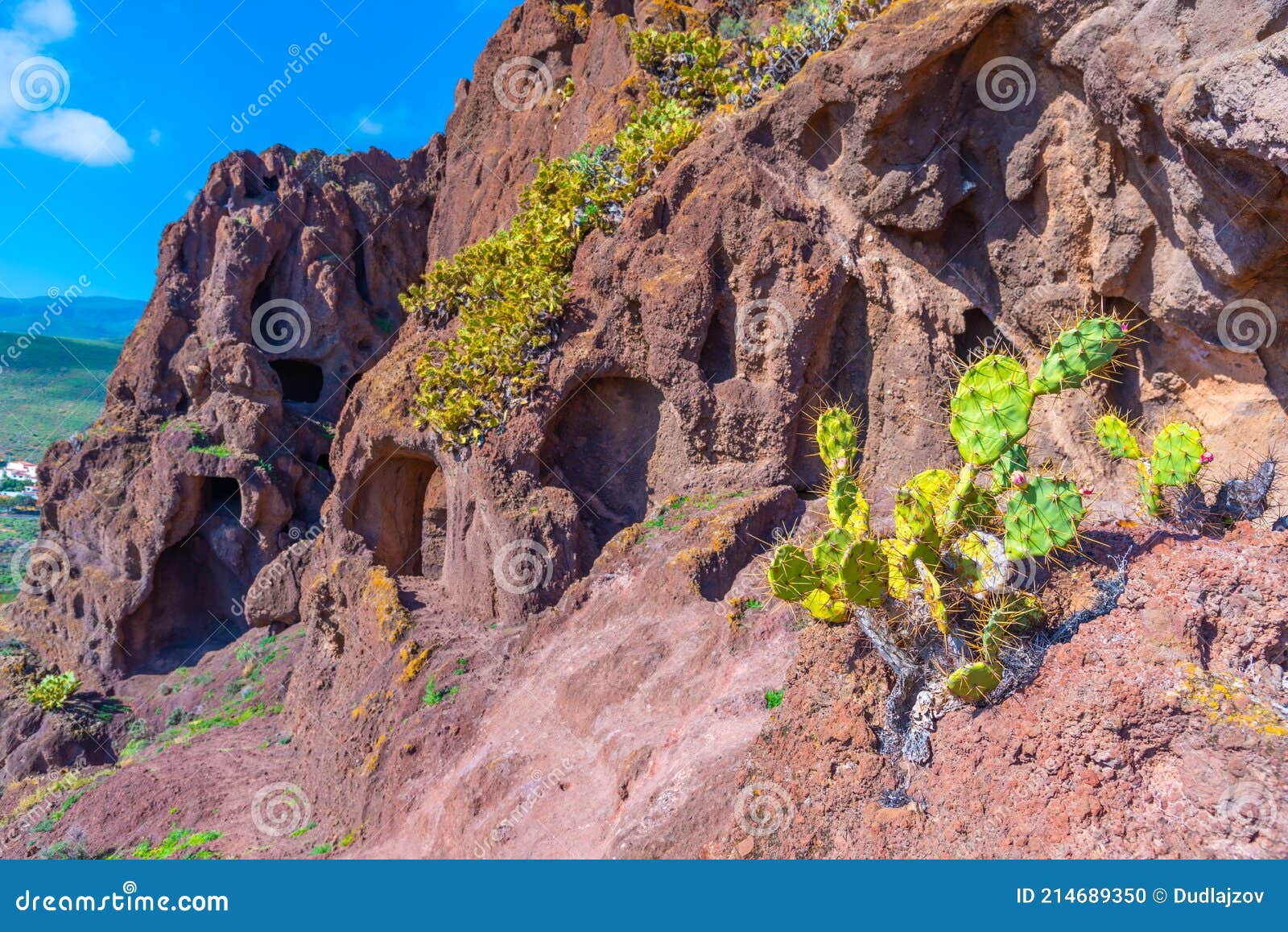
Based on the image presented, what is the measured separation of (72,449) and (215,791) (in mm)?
17386

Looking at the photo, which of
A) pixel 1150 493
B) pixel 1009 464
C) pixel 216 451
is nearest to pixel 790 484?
pixel 1150 493

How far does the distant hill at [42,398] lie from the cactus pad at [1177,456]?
189 feet

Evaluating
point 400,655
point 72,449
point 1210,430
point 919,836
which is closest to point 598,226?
point 400,655

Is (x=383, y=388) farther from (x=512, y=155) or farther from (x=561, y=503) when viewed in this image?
(x=512, y=155)

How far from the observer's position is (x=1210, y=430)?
8.75 m

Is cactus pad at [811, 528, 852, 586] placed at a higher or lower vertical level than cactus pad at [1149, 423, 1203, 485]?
lower

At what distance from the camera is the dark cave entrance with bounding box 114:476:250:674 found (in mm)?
22281

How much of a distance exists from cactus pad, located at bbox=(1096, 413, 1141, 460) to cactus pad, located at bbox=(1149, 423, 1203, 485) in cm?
48

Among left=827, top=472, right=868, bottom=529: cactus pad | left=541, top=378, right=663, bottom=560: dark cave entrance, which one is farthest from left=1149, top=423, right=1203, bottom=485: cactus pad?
left=541, top=378, right=663, bottom=560: dark cave entrance

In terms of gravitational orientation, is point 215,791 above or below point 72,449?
below

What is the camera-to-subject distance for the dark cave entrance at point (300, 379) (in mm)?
27172

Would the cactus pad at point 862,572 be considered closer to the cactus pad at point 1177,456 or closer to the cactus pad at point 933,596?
the cactus pad at point 933,596

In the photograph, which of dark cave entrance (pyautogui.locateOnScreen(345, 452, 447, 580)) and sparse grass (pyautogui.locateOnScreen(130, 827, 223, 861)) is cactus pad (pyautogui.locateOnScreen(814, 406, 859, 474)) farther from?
dark cave entrance (pyautogui.locateOnScreen(345, 452, 447, 580))

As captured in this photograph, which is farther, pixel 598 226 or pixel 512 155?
pixel 512 155
